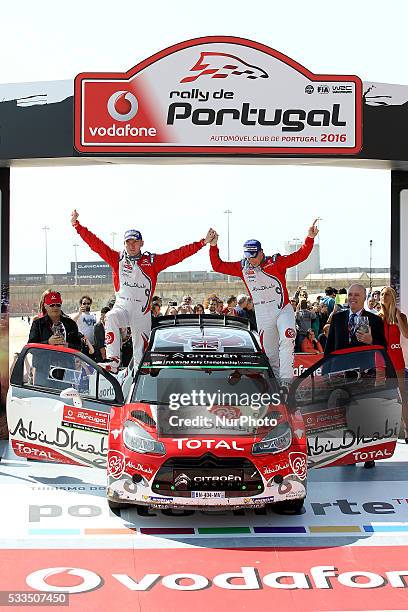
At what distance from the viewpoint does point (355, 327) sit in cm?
897

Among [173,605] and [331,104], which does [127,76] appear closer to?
[331,104]

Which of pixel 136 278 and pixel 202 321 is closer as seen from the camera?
pixel 202 321

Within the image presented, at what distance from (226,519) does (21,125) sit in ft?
16.1

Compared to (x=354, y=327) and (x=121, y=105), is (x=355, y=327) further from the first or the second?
(x=121, y=105)

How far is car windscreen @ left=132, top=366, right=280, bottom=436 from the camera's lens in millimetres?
7062

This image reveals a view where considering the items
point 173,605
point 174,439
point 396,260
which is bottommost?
point 173,605

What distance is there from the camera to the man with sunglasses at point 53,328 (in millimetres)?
9047

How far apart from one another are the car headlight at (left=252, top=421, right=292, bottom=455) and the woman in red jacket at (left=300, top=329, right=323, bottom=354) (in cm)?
517

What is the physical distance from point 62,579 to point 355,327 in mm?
4378

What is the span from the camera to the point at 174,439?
682 centimetres

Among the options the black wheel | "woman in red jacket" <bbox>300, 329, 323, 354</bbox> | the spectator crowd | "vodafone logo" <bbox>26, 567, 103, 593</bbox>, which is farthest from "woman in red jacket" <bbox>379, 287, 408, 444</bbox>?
"vodafone logo" <bbox>26, 567, 103, 593</bbox>

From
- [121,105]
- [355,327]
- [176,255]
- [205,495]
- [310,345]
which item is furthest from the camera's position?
[310,345]

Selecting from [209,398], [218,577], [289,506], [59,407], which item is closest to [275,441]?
[289,506]

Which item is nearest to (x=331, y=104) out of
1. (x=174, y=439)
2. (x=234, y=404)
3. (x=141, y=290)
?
(x=141, y=290)
